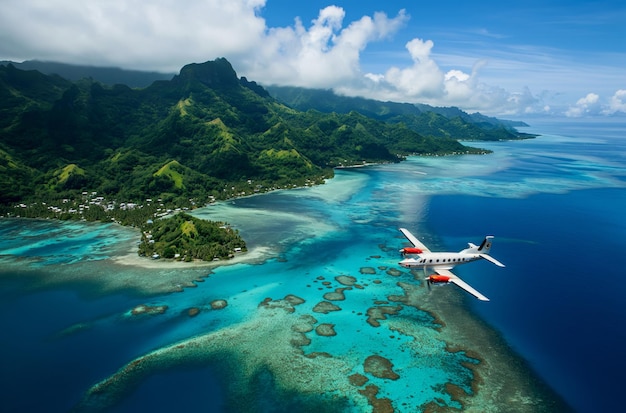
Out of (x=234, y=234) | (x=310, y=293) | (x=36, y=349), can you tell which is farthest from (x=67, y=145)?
(x=310, y=293)

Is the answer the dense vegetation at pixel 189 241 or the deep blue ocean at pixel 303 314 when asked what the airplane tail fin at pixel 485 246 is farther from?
the dense vegetation at pixel 189 241

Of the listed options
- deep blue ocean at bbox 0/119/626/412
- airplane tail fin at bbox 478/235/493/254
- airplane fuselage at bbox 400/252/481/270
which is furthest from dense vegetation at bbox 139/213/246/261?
airplane tail fin at bbox 478/235/493/254

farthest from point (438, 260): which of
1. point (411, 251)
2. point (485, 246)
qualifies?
point (485, 246)

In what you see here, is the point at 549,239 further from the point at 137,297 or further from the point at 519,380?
the point at 137,297

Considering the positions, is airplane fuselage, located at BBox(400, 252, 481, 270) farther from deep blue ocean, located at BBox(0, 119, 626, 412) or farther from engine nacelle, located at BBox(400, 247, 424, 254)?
deep blue ocean, located at BBox(0, 119, 626, 412)

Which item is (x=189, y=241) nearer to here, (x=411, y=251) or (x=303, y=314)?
(x=303, y=314)
